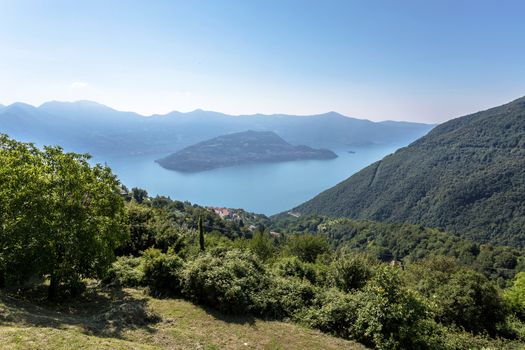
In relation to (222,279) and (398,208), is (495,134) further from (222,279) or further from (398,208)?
(222,279)

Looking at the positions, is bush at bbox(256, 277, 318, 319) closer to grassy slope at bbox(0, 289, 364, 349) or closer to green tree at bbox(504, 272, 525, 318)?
grassy slope at bbox(0, 289, 364, 349)

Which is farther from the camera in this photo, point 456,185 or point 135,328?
point 456,185

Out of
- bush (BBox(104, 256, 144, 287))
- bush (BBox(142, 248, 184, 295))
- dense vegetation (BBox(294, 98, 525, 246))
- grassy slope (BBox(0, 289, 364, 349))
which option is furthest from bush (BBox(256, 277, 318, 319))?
dense vegetation (BBox(294, 98, 525, 246))

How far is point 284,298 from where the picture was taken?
535 inches

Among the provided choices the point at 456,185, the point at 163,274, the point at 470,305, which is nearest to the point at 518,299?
the point at 470,305

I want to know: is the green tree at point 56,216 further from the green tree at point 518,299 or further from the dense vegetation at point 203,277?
the green tree at point 518,299

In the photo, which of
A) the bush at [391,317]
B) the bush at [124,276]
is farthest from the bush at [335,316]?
the bush at [124,276]

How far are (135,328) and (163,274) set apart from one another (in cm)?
381

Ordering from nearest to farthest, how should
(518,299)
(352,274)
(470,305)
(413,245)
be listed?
(470,305), (352,274), (518,299), (413,245)

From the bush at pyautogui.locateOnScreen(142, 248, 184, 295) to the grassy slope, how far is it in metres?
0.72

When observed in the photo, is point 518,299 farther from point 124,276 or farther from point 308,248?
point 124,276

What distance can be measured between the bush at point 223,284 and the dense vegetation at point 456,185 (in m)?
107

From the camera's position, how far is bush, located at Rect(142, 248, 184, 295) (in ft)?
45.9

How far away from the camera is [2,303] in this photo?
10.4 meters
